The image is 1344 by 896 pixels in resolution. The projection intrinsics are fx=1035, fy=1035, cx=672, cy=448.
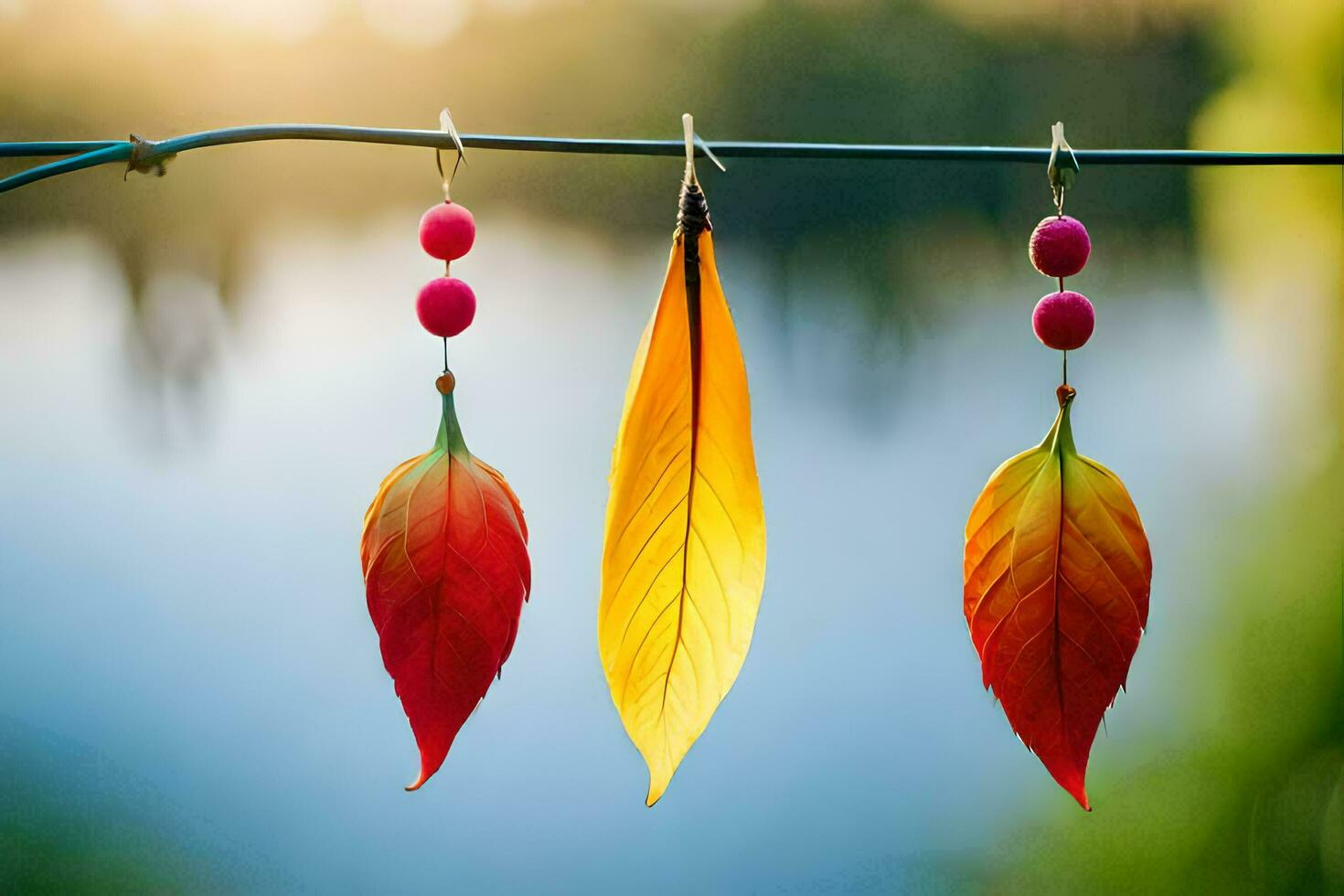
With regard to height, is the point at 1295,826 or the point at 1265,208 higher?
the point at 1265,208

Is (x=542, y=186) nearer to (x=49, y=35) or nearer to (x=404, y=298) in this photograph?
(x=404, y=298)

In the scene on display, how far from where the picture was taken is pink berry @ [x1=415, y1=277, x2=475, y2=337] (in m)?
0.31

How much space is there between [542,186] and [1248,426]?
57cm

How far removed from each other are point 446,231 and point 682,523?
12 centimetres

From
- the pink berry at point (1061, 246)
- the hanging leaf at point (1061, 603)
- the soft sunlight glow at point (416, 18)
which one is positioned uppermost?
the soft sunlight glow at point (416, 18)

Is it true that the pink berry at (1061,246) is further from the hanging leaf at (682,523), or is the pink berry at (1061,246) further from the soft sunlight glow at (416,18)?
the soft sunlight glow at (416,18)

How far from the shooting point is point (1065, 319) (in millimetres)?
330

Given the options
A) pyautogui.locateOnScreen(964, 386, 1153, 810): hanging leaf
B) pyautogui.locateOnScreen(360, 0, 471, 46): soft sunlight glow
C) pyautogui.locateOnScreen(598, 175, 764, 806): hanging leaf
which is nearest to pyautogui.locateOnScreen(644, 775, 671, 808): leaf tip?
pyautogui.locateOnScreen(598, 175, 764, 806): hanging leaf

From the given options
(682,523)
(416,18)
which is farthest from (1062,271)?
(416,18)

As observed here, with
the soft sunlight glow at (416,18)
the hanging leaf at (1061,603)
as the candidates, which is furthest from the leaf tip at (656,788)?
the soft sunlight glow at (416,18)

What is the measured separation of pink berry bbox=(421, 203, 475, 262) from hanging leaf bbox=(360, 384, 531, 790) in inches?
1.6

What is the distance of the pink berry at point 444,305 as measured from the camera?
31 centimetres

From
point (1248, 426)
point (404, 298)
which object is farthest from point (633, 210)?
point (1248, 426)

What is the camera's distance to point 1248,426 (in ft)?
2.64
